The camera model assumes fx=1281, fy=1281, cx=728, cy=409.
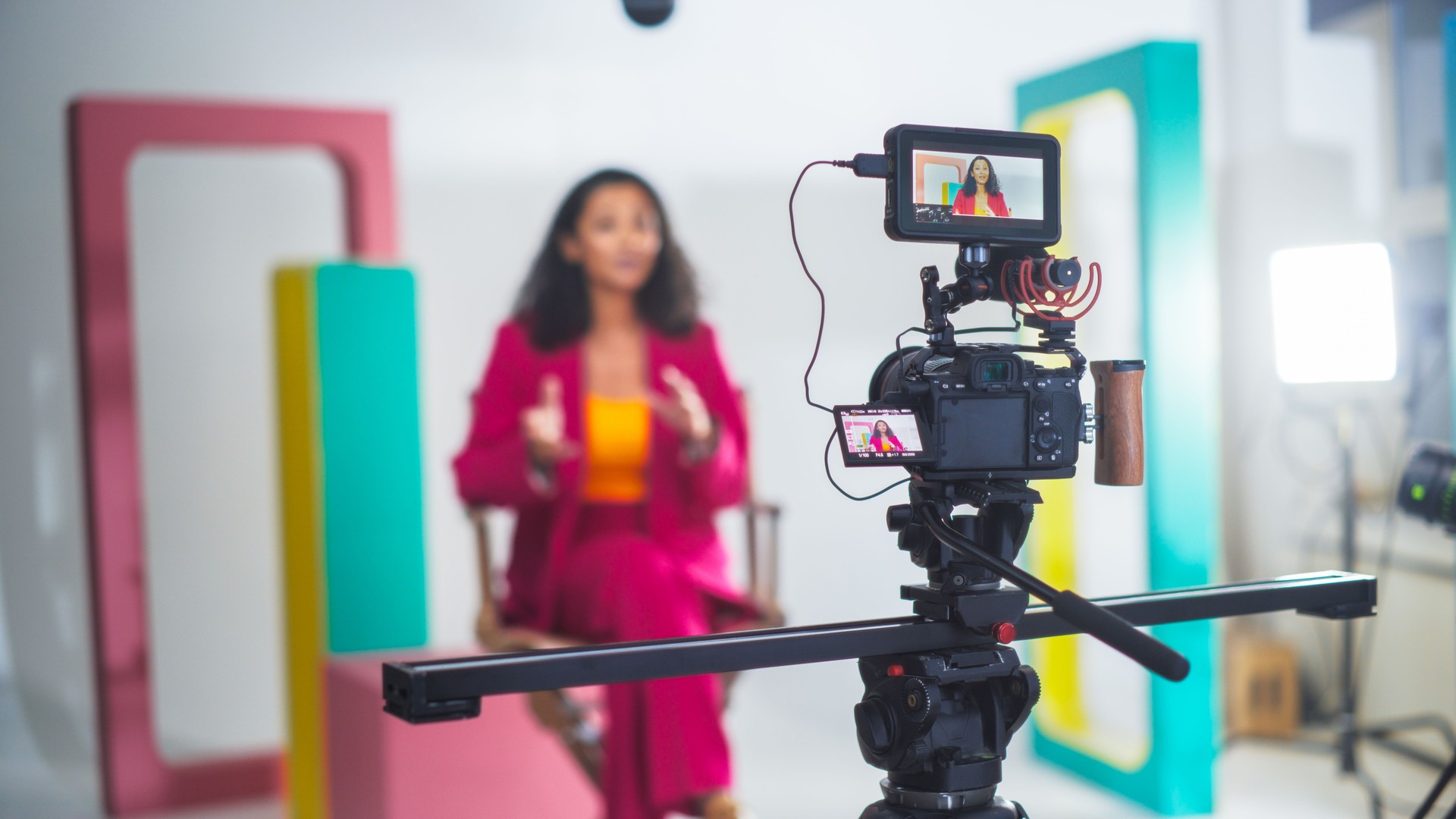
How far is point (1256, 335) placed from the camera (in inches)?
155

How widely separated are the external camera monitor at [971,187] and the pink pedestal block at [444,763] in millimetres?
1491

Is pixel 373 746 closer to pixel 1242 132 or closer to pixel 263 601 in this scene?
pixel 263 601

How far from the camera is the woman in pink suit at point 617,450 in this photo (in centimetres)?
237

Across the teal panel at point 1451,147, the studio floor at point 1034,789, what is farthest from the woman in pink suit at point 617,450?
the teal panel at point 1451,147

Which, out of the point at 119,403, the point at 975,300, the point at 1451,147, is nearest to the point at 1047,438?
the point at 975,300

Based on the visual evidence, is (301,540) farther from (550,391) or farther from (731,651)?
(731,651)

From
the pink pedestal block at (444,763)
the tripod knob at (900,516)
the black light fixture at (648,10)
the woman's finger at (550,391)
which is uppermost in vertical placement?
the black light fixture at (648,10)

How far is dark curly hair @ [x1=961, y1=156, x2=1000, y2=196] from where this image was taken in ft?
4.28

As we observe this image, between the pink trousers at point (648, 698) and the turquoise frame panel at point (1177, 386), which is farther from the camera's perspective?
the turquoise frame panel at point (1177, 386)

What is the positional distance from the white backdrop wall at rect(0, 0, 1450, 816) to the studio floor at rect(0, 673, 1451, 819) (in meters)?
0.03

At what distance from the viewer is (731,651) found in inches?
48.7

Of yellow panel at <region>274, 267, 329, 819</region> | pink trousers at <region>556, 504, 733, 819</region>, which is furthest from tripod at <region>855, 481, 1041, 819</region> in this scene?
yellow panel at <region>274, 267, 329, 819</region>
